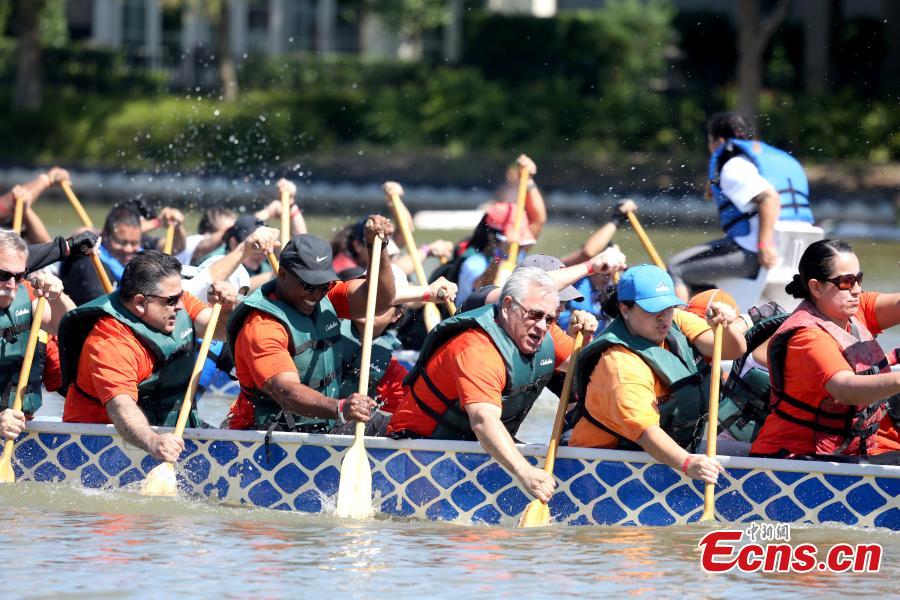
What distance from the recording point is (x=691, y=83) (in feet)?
95.3

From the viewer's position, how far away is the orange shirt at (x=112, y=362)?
7.66 metres

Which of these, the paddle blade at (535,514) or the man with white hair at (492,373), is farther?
the paddle blade at (535,514)

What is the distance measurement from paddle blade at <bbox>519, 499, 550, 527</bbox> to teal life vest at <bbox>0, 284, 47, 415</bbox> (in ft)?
8.77

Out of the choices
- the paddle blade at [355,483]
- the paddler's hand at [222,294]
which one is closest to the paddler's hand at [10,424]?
the paddler's hand at [222,294]

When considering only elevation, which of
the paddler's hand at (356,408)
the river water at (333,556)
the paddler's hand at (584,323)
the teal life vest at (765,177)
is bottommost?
the river water at (333,556)

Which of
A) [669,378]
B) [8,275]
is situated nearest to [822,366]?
[669,378]

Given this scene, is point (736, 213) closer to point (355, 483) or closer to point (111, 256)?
point (111, 256)

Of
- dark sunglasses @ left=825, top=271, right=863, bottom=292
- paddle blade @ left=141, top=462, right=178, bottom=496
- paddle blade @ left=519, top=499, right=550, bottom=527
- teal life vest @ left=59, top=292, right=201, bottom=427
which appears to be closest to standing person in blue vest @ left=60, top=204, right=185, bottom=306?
teal life vest @ left=59, top=292, right=201, bottom=427

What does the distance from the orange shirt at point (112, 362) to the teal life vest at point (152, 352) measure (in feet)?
0.11

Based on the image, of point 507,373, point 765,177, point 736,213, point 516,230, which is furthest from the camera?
point 765,177

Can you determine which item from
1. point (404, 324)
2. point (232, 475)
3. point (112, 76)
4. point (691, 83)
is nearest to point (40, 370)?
point (232, 475)

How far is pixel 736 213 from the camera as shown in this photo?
11.0 m

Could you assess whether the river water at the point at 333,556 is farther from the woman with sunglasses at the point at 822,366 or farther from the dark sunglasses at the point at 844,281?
the dark sunglasses at the point at 844,281

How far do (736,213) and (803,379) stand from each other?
417 centimetres
